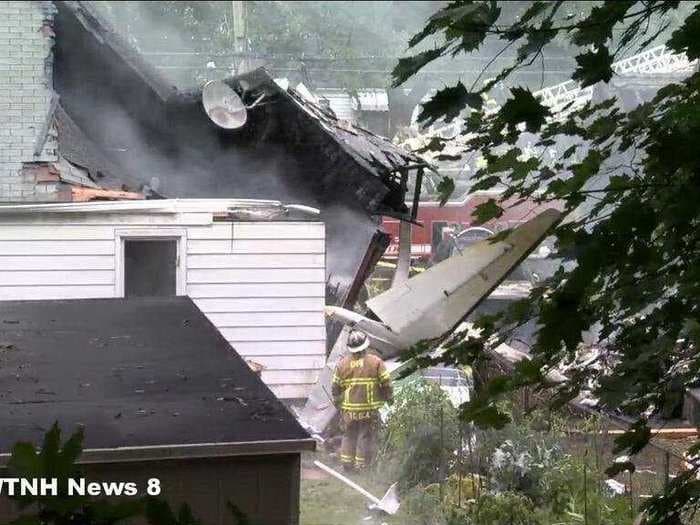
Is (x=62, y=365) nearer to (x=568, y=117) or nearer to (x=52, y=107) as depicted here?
(x=568, y=117)

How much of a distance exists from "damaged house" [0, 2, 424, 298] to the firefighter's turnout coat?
4.78ft

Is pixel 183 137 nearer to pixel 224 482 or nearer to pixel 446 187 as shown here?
pixel 224 482

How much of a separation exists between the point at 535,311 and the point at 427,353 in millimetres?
271

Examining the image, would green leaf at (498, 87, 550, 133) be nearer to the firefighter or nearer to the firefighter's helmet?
the firefighter

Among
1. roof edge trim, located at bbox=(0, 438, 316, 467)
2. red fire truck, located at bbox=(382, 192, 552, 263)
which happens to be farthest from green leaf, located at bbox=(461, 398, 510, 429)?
red fire truck, located at bbox=(382, 192, 552, 263)

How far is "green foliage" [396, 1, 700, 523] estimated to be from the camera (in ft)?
5.85

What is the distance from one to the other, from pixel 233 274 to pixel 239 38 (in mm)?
2421

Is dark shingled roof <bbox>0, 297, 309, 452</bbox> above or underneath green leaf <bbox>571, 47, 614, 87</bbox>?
underneath

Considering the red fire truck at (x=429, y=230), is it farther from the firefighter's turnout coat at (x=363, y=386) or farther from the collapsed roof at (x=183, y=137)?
the firefighter's turnout coat at (x=363, y=386)

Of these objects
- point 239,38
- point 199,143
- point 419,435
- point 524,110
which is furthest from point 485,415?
point 239,38

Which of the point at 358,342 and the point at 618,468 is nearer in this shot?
the point at 618,468

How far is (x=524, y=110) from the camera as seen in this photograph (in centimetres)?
187

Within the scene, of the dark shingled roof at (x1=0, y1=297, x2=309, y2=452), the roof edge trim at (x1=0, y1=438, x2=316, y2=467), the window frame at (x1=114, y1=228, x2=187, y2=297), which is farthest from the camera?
the window frame at (x1=114, y1=228, x2=187, y2=297)

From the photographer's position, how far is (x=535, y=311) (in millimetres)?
2262
